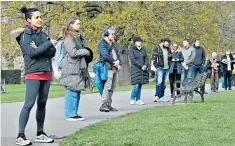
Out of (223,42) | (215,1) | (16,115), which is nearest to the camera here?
(16,115)

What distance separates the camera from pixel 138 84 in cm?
1420

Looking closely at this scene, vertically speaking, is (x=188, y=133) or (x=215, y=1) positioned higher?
(x=215, y=1)

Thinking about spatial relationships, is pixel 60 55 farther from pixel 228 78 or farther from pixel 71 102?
pixel 228 78

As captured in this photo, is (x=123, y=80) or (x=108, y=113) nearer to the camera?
(x=108, y=113)

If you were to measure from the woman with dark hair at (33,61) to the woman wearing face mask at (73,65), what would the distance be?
2.33m

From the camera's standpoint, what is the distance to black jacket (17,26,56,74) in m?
7.51

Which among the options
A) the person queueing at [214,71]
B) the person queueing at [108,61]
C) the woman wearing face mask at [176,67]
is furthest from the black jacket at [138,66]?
the person queueing at [214,71]

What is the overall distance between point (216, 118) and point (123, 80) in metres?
24.1

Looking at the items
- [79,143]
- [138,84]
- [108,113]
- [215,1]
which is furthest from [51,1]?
[79,143]

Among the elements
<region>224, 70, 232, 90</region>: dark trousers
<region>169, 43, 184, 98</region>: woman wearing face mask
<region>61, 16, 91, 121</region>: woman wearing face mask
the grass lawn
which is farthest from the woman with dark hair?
<region>224, 70, 232, 90</region>: dark trousers

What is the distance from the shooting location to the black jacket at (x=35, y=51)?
7.51 metres

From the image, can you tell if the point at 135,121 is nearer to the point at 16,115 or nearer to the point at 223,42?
the point at 16,115

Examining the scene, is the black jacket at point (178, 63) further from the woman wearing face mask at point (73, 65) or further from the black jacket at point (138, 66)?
the woman wearing face mask at point (73, 65)

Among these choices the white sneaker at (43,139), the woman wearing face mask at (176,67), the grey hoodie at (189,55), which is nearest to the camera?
the white sneaker at (43,139)
